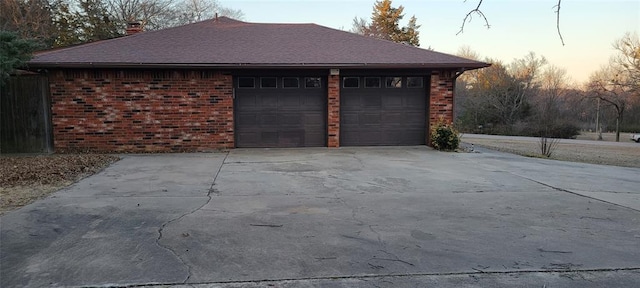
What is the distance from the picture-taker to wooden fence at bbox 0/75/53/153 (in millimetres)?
10602

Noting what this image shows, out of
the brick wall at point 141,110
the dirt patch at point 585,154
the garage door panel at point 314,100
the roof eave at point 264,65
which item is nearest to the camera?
the roof eave at point 264,65

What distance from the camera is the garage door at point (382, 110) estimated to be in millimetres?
12117

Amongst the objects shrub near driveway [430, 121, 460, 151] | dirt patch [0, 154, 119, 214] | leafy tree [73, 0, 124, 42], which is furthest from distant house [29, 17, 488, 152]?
leafy tree [73, 0, 124, 42]

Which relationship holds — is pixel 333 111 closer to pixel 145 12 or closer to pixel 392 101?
pixel 392 101

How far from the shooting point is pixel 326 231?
445 cm

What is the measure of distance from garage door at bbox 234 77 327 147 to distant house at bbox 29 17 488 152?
3 centimetres

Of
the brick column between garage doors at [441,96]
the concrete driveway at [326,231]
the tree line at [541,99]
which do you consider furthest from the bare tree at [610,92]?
the concrete driveway at [326,231]

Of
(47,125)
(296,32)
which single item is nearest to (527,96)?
(296,32)

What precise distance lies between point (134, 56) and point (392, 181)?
7837 mm

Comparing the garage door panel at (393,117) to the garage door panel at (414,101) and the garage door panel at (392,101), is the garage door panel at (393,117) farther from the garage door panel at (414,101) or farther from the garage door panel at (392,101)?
the garage door panel at (414,101)

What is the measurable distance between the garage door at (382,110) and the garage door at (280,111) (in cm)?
73

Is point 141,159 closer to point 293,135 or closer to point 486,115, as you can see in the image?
point 293,135

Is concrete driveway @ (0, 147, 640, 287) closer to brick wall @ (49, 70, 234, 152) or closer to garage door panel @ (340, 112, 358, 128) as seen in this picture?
brick wall @ (49, 70, 234, 152)

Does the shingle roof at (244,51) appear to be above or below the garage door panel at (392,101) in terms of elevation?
above
